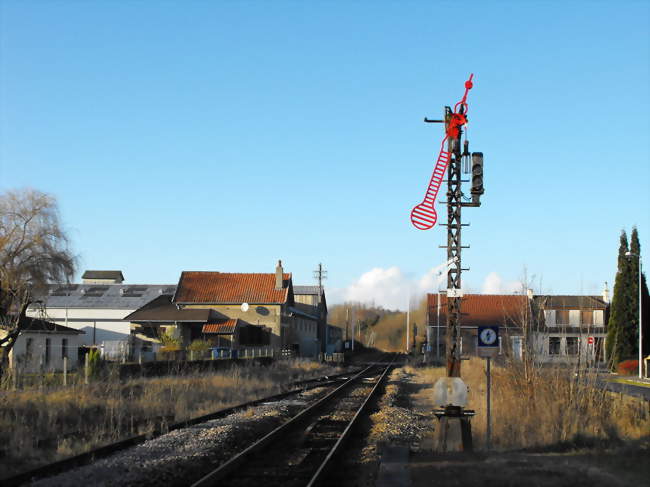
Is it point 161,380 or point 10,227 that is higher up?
point 10,227

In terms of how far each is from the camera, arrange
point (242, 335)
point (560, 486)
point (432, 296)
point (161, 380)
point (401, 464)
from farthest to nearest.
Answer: point (432, 296), point (242, 335), point (161, 380), point (401, 464), point (560, 486)

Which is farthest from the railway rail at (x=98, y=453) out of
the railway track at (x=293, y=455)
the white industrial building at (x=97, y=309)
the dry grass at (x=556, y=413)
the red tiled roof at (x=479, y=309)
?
the red tiled roof at (x=479, y=309)

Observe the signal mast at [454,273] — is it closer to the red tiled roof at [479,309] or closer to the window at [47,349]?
the window at [47,349]

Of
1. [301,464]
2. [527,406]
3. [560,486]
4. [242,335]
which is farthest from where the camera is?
[242,335]

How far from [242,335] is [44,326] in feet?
81.1

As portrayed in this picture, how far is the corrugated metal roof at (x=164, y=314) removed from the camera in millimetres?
59688

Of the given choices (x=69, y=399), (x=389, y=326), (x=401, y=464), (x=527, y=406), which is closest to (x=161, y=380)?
(x=69, y=399)

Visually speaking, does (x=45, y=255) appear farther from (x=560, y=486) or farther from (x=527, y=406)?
(x=560, y=486)

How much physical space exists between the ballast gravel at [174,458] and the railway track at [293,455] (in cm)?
42

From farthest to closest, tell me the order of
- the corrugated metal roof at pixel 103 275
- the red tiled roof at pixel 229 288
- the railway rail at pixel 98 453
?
the corrugated metal roof at pixel 103 275
the red tiled roof at pixel 229 288
the railway rail at pixel 98 453

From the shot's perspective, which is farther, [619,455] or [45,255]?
[45,255]

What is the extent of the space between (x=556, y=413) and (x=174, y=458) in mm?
7523

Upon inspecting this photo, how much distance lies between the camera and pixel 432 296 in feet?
282

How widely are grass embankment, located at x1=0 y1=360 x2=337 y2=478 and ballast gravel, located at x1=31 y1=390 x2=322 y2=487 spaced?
1120 mm
